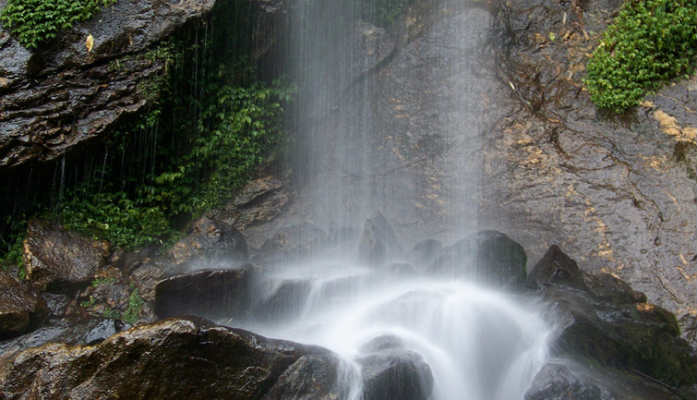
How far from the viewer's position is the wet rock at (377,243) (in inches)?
344

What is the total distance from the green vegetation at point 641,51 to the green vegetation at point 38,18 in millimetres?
8921

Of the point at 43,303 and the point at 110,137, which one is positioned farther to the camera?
the point at 110,137

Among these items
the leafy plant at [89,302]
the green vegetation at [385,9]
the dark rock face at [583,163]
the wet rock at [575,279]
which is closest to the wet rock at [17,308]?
the leafy plant at [89,302]

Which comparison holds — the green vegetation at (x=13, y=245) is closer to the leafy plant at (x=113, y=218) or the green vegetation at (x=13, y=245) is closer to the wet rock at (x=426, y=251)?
the leafy plant at (x=113, y=218)

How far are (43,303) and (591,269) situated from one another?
8470 mm

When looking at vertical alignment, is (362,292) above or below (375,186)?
below

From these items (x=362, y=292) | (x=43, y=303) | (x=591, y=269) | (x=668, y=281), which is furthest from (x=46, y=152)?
(x=668, y=281)

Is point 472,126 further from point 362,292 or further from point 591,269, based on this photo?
point 362,292

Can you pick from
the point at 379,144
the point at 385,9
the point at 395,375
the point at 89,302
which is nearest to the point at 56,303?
the point at 89,302

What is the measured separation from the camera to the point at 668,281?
693 centimetres

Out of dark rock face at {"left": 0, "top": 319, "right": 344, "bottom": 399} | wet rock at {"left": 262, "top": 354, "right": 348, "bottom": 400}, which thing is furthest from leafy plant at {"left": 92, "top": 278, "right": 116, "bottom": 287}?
wet rock at {"left": 262, "top": 354, "right": 348, "bottom": 400}

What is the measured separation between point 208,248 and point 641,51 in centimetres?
799

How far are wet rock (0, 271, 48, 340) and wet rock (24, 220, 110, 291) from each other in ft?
0.80

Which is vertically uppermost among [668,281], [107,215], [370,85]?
[370,85]
